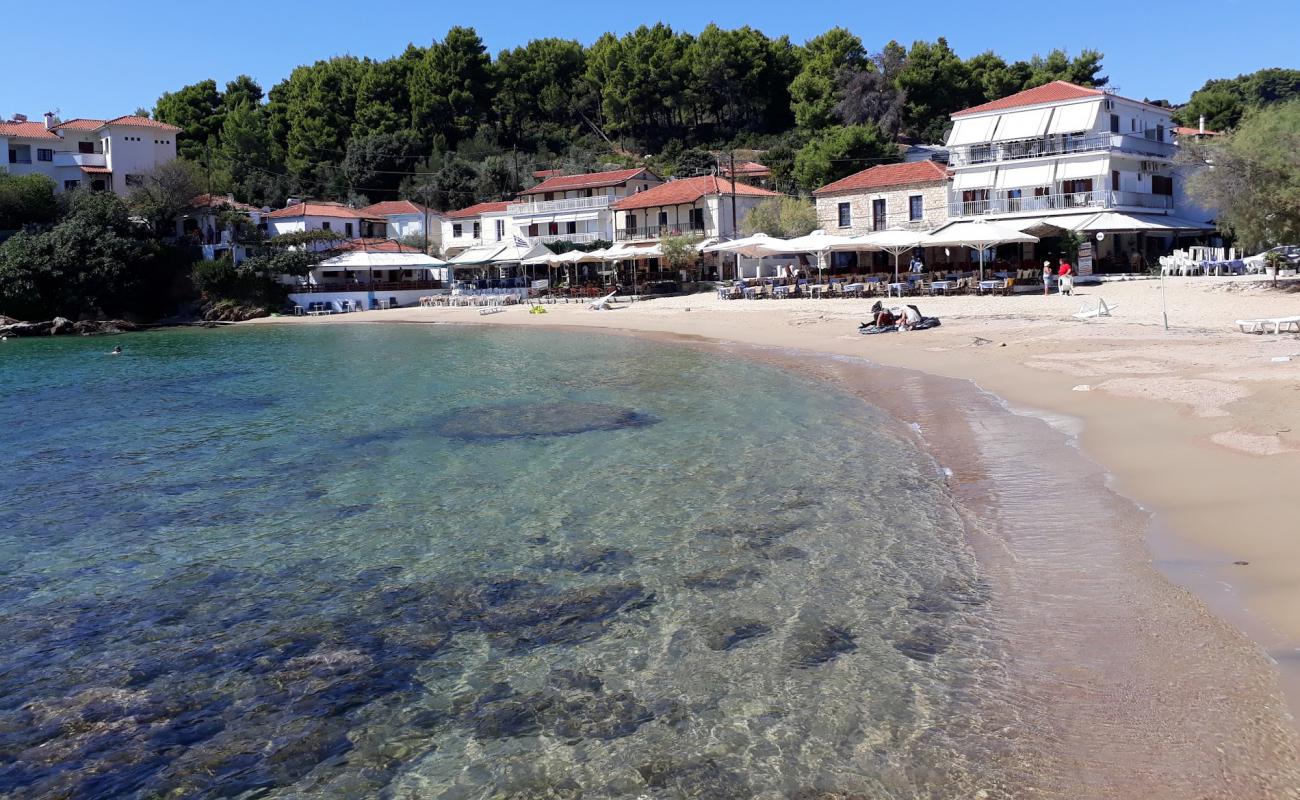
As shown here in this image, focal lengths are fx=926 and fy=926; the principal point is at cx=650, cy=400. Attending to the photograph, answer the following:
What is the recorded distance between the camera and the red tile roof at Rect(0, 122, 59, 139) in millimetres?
59681

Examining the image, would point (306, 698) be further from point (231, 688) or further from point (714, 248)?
point (714, 248)

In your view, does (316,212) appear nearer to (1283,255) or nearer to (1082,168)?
(1082,168)

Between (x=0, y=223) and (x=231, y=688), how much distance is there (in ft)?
194

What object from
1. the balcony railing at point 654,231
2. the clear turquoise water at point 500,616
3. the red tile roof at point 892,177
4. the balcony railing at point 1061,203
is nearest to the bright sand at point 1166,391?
the clear turquoise water at point 500,616

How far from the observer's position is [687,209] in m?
51.4

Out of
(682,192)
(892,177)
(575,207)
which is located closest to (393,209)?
(575,207)

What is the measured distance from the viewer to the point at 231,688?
6.25 metres

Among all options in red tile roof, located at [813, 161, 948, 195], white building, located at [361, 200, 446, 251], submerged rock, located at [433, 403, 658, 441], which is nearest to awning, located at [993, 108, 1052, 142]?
red tile roof, located at [813, 161, 948, 195]

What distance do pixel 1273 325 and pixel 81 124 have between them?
69.0m

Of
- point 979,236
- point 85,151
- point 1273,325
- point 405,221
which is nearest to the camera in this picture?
point 1273,325

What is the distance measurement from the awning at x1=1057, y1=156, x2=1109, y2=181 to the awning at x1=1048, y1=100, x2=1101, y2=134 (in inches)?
55.8

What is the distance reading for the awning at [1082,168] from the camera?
4031cm

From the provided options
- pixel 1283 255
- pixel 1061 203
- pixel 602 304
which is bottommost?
pixel 602 304

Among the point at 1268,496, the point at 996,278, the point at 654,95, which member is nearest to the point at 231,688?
the point at 1268,496
